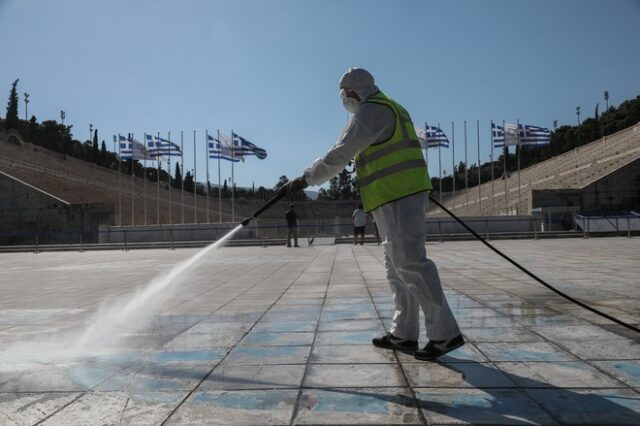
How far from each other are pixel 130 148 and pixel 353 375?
109 feet

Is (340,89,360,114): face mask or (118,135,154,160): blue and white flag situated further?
(118,135,154,160): blue and white flag

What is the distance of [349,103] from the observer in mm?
3391

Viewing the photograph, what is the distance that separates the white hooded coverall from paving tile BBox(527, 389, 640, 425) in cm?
72

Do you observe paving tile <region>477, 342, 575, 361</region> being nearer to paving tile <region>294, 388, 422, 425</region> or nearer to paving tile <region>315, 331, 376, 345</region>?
paving tile <region>315, 331, 376, 345</region>

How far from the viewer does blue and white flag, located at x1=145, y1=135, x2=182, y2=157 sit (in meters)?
33.8

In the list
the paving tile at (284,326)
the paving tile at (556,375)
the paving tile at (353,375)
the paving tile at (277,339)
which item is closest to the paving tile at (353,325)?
the paving tile at (284,326)

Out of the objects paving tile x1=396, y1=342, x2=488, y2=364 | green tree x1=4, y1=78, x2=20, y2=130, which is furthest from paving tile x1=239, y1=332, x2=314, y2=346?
green tree x1=4, y1=78, x2=20, y2=130

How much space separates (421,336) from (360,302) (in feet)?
5.74

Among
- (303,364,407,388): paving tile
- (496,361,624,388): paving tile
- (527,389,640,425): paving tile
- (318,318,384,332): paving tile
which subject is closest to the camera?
(527,389,640,425): paving tile

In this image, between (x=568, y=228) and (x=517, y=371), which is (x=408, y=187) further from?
(x=568, y=228)

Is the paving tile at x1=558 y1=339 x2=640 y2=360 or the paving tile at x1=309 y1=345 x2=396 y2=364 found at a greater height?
the paving tile at x1=558 y1=339 x2=640 y2=360

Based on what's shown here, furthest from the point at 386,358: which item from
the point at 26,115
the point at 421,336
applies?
the point at 26,115

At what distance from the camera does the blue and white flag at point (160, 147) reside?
3381 cm

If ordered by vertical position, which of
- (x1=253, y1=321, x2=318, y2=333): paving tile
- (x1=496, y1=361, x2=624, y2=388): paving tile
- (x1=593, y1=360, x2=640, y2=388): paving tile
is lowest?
(x1=253, y1=321, x2=318, y2=333): paving tile
